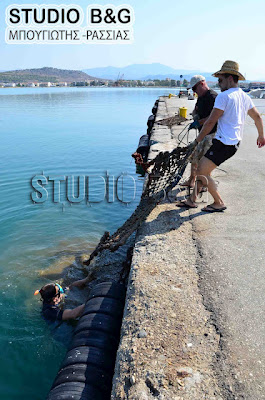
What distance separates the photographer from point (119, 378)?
2.56m

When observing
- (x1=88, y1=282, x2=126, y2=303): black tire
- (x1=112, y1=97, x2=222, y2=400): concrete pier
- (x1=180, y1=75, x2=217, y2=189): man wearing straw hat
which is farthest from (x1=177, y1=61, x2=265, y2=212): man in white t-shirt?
(x1=88, y1=282, x2=126, y2=303): black tire

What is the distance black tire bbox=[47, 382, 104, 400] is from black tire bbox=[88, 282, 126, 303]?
113 centimetres

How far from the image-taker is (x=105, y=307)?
3.66 meters

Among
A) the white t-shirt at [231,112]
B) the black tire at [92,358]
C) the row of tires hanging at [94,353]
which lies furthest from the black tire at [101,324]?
the white t-shirt at [231,112]

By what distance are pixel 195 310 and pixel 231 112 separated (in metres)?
2.89

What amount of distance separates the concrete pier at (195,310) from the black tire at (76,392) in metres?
0.37

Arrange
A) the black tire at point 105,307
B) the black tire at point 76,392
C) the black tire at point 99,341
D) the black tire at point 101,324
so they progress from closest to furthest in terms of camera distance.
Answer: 1. the black tire at point 76,392
2. the black tire at point 99,341
3. the black tire at point 101,324
4. the black tire at point 105,307

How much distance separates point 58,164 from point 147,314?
1281cm

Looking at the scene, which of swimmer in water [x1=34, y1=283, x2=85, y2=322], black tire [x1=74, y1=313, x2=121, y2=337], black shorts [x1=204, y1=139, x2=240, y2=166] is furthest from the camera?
swimmer in water [x1=34, y1=283, x2=85, y2=322]

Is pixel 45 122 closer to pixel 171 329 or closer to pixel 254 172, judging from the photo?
pixel 254 172

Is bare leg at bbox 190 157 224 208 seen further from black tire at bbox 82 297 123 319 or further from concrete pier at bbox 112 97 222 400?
black tire at bbox 82 297 123 319

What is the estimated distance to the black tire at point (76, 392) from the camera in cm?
276

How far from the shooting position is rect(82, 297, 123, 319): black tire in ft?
11.9

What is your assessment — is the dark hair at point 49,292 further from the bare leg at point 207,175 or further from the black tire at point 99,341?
the bare leg at point 207,175
